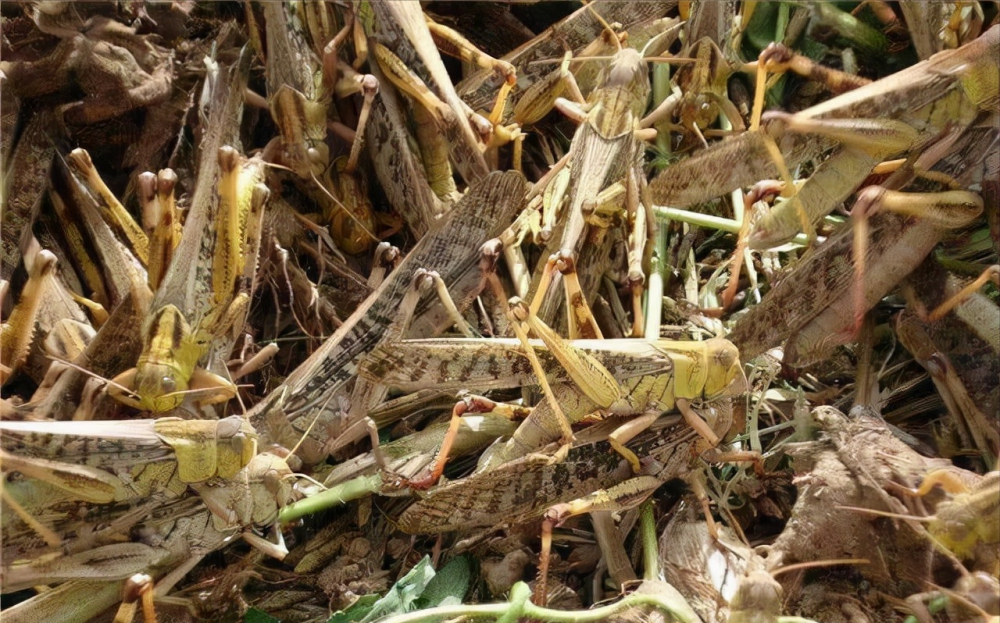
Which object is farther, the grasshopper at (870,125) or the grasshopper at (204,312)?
the grasshopper at (204,312)

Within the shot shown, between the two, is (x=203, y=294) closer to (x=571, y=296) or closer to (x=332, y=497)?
(x=332, y=497)

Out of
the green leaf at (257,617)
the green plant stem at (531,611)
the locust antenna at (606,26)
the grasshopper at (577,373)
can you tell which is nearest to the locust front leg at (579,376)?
the grasshopper at (577,373)

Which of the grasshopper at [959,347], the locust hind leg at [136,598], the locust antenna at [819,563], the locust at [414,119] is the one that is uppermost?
the locust at [414,119]

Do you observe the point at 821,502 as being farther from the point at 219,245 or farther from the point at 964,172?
the point at 219,245

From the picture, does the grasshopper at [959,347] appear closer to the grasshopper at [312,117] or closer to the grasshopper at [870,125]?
the grasshopper at [870,125]

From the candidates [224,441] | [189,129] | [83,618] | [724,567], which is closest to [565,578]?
[724,567]

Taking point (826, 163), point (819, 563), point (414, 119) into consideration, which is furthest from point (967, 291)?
point (414, 119)

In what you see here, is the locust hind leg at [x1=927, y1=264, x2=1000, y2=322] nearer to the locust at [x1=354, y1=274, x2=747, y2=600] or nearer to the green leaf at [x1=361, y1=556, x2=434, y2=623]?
the locust at [x1=354, y1=274, x2=747, y2=600]
